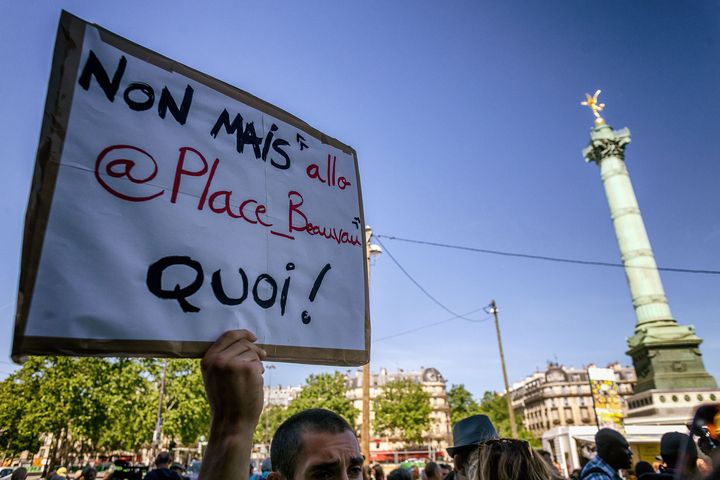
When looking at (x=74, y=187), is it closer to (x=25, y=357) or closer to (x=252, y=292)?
(x=25, y=357)

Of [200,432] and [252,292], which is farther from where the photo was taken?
[200,432]

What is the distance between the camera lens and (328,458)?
1.98 metres

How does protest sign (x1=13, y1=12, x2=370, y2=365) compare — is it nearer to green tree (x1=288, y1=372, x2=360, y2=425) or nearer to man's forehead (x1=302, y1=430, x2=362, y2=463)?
man's forehead (x1=302, y1=430, x2=362, y2=463)

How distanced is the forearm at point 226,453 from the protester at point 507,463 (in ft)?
4.96

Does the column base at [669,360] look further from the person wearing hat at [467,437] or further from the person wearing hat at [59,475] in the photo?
the person wearing hat at [59,475]

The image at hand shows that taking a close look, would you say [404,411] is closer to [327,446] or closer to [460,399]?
[460,399]

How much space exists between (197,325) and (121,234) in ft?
1.23

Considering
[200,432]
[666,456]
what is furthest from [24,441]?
[666,456]

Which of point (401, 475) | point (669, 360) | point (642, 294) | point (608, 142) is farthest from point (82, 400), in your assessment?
point (608, 142)

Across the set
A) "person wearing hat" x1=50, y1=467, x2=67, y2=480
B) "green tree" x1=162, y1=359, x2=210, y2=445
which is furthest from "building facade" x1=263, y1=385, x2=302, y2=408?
"person wearing hat" x1=50, y1=467, x2=67, y2=480

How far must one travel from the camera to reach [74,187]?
1.28 m

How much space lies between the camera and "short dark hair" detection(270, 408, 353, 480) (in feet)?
6.66

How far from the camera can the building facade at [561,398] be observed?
7612 cm

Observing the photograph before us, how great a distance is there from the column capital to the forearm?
39.4 metres
